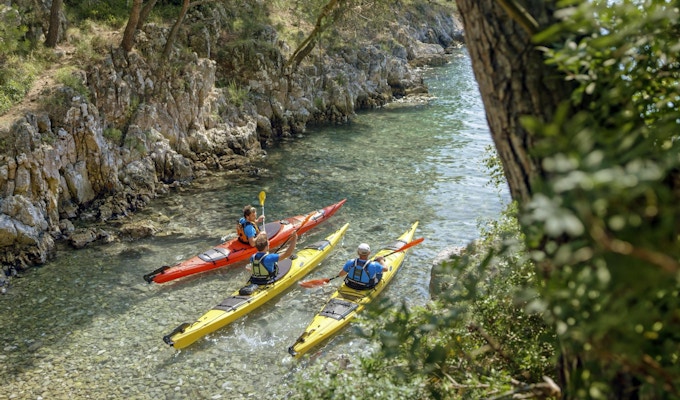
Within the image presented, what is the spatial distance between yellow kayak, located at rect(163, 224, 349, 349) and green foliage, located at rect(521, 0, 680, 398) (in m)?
7.53

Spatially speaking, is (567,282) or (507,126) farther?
(507,126)

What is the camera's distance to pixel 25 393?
768 centimetres

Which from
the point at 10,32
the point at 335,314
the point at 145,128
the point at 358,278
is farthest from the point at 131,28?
the point at 335,314

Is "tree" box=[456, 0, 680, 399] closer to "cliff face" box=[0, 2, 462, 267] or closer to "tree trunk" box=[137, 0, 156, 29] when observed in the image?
"cliff face" box=[0, 2, 462, 267]

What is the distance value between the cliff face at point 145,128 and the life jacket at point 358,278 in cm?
631

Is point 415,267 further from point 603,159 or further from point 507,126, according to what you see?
point 603,159

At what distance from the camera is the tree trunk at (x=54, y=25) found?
1555cm

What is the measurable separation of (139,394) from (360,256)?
14.5ft

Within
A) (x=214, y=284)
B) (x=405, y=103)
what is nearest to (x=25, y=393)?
(x=214, y=284)

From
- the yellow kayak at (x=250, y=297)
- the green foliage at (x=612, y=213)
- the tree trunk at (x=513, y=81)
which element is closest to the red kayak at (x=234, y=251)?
the yellow kayak at (x=250, y=297)

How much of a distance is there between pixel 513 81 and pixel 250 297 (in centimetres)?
829

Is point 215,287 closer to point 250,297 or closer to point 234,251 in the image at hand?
point 234,251

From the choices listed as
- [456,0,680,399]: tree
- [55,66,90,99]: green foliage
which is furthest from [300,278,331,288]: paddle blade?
[55,66,90,99]: green foliage

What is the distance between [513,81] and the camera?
7.85 feet
